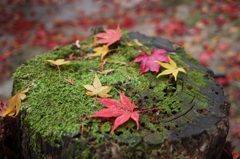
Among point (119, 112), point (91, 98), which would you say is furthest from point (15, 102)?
Result: point (119, 112)

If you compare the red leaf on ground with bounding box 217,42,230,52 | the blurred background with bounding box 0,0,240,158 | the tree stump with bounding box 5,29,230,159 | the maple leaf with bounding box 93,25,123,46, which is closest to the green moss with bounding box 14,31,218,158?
the tree stump with bounding box 5,29,230,159

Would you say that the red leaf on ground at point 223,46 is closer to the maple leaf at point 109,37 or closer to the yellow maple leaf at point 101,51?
the maple leaf at point 109,37

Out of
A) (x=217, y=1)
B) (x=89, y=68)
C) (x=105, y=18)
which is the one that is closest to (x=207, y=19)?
(x=217, y=1)

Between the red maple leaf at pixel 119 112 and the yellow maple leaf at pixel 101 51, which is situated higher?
the yellow maple leaf at pixel 101 51

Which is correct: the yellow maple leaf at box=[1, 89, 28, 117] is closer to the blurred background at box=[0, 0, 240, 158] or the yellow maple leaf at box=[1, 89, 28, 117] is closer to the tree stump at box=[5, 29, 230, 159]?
the tree stump at box=[5, 29, 230, 159]

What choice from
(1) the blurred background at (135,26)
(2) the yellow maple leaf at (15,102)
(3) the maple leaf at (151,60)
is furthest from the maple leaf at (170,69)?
(1) the blurred background at (135,26)

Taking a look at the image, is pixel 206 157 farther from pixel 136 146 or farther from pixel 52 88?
pixel 52 88
